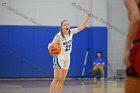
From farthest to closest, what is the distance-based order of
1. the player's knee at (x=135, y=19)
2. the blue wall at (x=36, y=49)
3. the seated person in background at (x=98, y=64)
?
the blue wall at (x=36, y=49) < the seated person in background at (x=98, y=64) < the player's knee at (x=135, y=19)

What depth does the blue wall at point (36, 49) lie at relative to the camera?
2036 centimetres

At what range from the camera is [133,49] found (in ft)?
9.45

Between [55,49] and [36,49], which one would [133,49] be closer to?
[55,49]

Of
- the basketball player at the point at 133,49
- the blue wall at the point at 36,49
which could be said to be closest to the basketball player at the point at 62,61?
the basketball player at the point at 133,49

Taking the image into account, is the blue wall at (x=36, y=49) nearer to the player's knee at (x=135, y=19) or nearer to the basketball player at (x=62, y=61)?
the basketball player at (x=62, y=61)

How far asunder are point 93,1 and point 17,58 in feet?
18.1

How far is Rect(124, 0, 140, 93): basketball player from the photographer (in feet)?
9.24

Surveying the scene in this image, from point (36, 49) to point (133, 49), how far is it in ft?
58.9

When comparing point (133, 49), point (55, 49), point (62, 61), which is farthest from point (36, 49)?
point (133, 49)

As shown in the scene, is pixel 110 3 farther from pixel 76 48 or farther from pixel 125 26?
pixel 76 48

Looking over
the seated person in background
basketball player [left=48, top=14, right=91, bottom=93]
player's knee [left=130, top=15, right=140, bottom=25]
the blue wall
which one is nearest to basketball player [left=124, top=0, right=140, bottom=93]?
player's knee [left=130, top=15, right=140, bottom=25]

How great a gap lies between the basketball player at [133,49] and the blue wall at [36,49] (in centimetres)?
1774

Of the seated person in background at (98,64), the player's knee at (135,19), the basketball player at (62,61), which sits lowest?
the seated person in background at (98,64)

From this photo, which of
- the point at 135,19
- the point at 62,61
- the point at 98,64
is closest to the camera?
the point at 135,19
